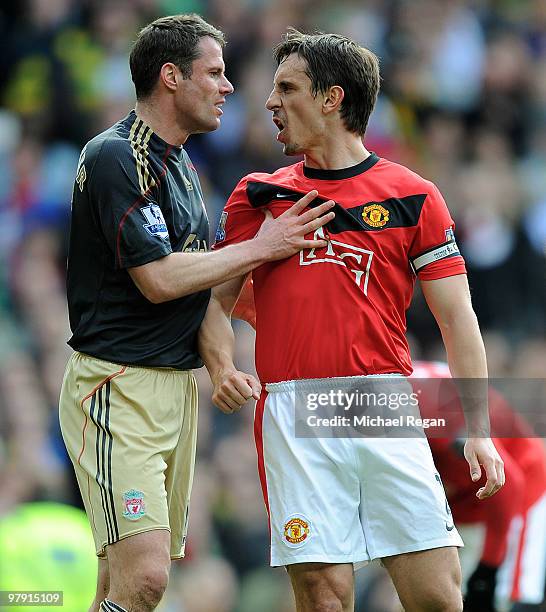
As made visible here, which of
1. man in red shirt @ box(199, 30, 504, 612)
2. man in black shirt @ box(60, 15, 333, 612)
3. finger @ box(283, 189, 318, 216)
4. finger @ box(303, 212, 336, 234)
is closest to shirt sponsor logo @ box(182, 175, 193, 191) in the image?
man in black shirt @ box(60, 15, 333, 612)

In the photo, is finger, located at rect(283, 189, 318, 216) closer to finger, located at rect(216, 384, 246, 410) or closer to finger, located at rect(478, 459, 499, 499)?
finger, located at rect(216, 384, 246, 410)

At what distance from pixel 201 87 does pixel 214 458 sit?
3.95m

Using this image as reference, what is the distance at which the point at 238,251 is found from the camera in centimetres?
468

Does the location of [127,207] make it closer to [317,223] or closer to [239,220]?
[239,220]

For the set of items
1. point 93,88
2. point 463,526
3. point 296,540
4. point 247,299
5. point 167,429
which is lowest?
point 463,526

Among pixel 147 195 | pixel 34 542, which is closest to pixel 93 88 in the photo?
pixel 34 542

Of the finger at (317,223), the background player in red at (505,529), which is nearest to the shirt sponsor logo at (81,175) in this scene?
the finger at (317,223)

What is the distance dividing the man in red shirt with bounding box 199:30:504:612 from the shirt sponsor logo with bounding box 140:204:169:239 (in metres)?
0.41

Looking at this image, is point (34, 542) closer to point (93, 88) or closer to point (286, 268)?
point (286, 268)

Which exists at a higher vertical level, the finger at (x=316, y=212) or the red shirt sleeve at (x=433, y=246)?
the finger at (x=316, y=212)

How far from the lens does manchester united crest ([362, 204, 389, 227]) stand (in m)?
4.56

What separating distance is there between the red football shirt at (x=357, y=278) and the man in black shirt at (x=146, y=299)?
0.11 metres

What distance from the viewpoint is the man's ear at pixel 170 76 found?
4.96 meters

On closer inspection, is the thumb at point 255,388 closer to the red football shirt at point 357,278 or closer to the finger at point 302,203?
the red football shirt at point 357,278
